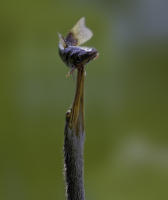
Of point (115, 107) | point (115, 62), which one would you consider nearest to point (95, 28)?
point (115, 62)

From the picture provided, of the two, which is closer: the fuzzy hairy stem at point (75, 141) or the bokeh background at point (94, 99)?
the fuzzy hairy stem at point (75, 141)

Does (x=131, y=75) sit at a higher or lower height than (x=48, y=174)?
higher

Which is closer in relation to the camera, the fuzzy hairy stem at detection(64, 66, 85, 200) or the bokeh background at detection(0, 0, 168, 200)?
the fuzzy hairy stem at detection(64, 66, 85, 200)

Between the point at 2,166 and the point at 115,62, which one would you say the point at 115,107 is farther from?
the point at 2,166
